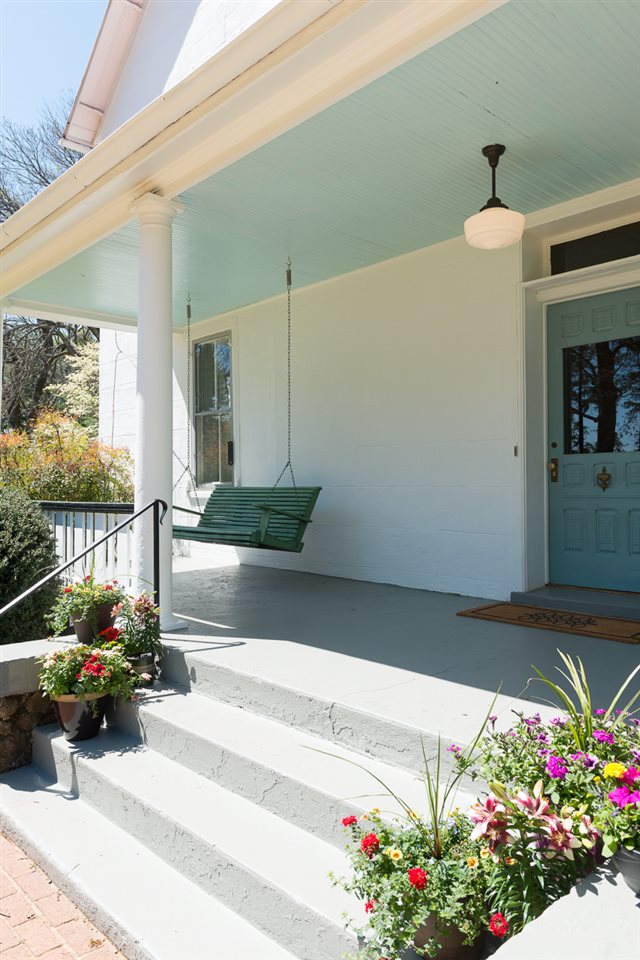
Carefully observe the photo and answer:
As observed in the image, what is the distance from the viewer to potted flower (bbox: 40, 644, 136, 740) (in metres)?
3.38

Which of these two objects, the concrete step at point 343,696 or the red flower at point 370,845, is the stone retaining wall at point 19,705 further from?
the red flower at point 370,845

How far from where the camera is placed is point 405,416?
565 cm

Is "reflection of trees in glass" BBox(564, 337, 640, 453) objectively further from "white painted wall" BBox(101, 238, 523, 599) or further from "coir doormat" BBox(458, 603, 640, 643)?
"coir doormat" BBox(458, 603, 640, 643)

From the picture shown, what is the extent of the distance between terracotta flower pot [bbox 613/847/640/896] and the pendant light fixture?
10.7 feet

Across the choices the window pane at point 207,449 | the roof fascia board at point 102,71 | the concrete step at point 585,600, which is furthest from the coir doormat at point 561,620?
the roof fascia board at point 102,71

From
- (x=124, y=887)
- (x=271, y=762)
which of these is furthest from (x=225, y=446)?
(x=124, y=887)

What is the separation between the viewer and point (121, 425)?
9.20m

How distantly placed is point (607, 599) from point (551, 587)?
530 millimetres

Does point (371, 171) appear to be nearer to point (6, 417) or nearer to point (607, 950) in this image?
point (607, 950)

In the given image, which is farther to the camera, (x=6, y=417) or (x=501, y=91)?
(x=6, y=417)

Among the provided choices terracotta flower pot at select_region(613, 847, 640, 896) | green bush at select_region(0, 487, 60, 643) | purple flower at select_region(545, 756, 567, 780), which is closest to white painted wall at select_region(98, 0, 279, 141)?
green bush at select_region(0, 487, 60, 643)

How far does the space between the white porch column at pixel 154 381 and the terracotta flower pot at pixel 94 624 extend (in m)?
0.31

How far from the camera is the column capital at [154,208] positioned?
417 cm

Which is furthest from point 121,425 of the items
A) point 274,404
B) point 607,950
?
point 607,950
